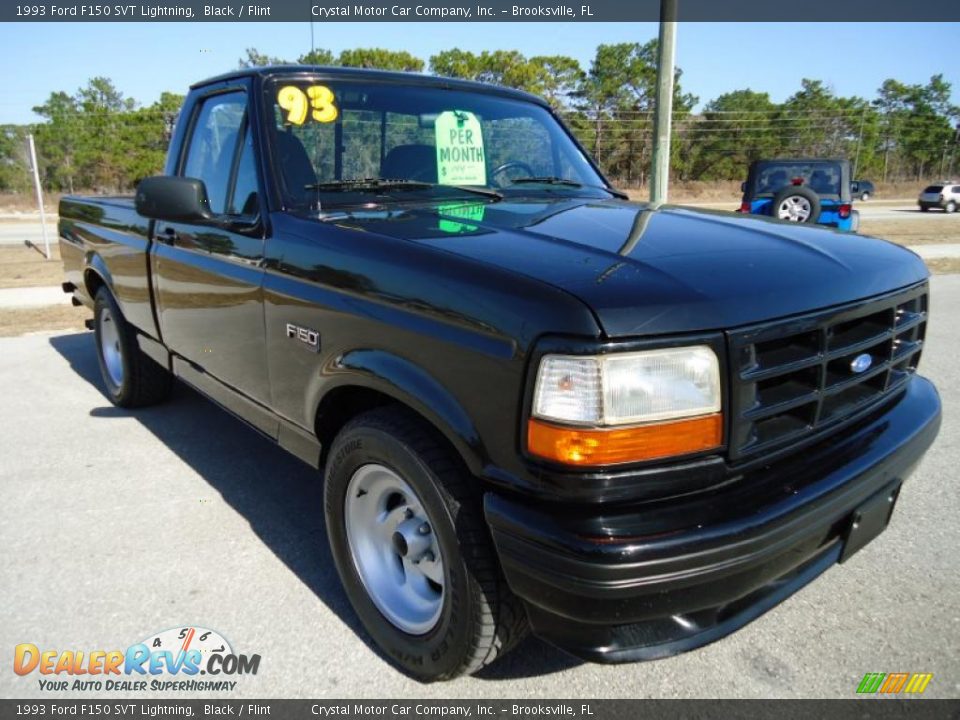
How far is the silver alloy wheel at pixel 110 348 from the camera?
4838 mm

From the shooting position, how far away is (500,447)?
1.70 metres

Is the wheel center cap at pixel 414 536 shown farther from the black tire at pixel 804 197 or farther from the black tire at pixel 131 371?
the black tire at pixel 804 197

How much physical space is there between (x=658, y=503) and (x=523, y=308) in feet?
1.92

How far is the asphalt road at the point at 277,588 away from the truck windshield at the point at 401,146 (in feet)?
5.05

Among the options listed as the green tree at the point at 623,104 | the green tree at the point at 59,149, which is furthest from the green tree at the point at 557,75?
the green tree at the point at 59,149

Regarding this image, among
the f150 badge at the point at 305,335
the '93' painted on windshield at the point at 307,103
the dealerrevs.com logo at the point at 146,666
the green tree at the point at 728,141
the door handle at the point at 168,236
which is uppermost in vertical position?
the green tree at the point at 728,141

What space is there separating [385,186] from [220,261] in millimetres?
802

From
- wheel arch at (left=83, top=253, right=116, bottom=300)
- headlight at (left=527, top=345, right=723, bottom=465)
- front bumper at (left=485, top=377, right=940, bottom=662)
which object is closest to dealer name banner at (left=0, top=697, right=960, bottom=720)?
front bumper at (left=485, top=377, right=940, bottom=662)

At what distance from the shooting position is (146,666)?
2.25 metres

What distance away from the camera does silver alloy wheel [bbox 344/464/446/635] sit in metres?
2.15

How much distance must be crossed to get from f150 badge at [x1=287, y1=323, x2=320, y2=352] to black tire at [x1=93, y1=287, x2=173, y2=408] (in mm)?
2518

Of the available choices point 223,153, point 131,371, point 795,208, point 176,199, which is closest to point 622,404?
point 176,199

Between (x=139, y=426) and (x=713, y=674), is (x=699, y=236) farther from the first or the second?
(x=139, y=426)

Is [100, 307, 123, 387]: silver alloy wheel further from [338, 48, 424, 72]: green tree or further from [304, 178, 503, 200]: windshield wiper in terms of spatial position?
[338, 48, 424, 72]: green tree
